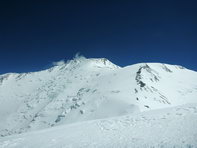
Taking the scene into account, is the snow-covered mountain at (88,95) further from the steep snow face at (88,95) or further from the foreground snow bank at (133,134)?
the foreground snow bank at (133,134)

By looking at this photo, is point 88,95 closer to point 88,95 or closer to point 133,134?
point 88,95

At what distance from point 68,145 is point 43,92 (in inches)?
2501

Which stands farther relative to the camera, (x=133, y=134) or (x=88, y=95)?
(x=88, y=95)

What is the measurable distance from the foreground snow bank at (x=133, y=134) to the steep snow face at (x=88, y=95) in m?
23.1

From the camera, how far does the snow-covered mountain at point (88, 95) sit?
45.5 metres

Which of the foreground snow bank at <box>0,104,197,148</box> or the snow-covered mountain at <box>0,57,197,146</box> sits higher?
the snow-covered mountain at <box>0,57,197,146</box>

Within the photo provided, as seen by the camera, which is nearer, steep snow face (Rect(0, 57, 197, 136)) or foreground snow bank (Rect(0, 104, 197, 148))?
foreground snow bank (Rect(0, 104, 197, 148))

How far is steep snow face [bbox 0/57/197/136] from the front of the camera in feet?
150

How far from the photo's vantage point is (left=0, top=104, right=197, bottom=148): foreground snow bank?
11852 mm

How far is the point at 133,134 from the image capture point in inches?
545

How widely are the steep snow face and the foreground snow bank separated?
23.1 m

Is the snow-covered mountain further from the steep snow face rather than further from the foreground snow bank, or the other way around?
the foreground snow bank

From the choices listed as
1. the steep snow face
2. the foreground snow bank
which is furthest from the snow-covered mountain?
the foreground snow bank

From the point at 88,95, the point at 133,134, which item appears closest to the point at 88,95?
the point at 88,95
